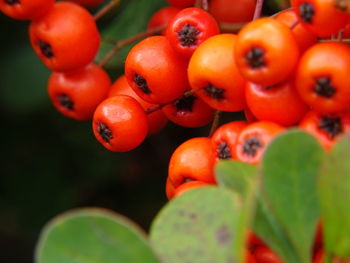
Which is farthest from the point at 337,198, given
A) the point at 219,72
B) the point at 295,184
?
the point at 219,72

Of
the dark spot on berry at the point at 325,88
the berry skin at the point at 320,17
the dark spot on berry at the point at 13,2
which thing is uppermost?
the berry skin at the point at 320,17

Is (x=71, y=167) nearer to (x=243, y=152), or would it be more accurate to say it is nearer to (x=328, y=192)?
(x=243, y=152)

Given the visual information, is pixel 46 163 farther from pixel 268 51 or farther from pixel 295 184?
pixel 295 184

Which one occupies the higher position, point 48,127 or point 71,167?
point 48,127

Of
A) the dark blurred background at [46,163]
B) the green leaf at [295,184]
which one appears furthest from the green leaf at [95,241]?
the dark blurred background at [46,163]

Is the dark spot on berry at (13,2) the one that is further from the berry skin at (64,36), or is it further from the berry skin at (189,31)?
the berry skin at (189,31)

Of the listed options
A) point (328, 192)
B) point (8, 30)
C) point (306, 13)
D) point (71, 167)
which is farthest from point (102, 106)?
point (71, 167)

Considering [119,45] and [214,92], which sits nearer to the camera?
[214,92]
